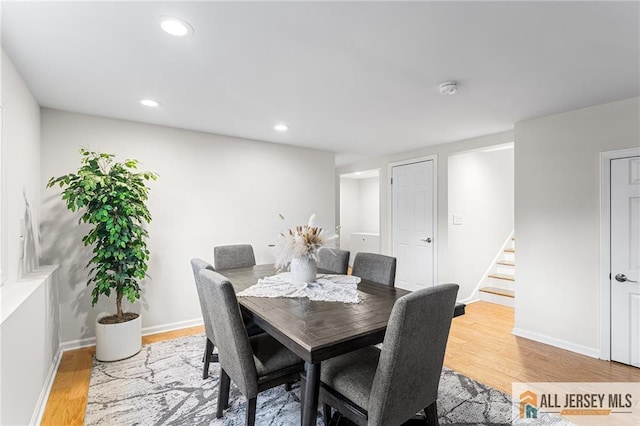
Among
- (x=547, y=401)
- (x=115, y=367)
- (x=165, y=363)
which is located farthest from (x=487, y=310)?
(x=115, y=367)

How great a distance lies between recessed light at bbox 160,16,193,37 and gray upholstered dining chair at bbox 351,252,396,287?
2.06m

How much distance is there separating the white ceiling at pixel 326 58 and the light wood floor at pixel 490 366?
2357mm

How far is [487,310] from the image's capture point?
4.35 metres

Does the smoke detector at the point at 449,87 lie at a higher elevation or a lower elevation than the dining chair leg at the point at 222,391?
higher

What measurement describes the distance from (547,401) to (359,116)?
113 inches

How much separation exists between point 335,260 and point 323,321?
151cm

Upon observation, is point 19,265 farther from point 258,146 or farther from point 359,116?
point 359,116

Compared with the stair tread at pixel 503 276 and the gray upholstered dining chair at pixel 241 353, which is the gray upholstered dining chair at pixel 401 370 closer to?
the gray upholstered dining chair at pixel 241 353

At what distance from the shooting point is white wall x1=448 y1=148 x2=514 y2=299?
14.9ft

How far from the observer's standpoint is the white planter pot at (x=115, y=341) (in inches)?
109

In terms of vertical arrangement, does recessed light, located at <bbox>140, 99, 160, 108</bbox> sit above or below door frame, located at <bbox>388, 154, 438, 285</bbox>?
above

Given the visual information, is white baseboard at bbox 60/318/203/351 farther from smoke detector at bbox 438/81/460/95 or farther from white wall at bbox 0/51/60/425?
smoke detector at bbox 438/81/460/95

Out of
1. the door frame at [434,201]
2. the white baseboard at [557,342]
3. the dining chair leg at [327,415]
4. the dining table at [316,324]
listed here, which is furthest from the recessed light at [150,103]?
the white baseboard at [557,342]

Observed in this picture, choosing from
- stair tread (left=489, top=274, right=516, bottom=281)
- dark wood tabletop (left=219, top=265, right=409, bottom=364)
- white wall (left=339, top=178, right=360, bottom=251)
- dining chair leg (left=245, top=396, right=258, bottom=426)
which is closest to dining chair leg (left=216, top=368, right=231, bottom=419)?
dining chair leg (left=245, top=396, right=258, bottom=426)
